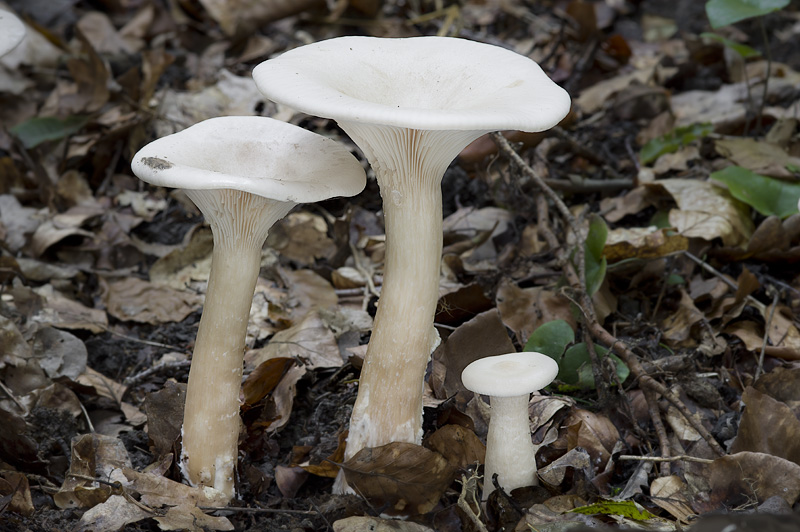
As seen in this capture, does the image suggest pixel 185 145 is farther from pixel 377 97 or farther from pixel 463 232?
pixel 463 232

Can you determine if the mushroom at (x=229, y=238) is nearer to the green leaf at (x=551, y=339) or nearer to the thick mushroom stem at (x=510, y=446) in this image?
the thick mushroom stem at (x=510, y=446)

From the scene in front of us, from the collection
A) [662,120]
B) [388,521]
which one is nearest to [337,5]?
[662,120]

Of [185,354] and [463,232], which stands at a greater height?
[463,232]

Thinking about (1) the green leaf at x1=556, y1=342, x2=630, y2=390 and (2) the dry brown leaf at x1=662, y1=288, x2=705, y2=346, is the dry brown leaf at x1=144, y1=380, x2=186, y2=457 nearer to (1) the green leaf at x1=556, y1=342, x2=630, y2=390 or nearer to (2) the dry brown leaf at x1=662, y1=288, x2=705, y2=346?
(1) the green leaf at x1=556, y1=342, x2=630, y2=390

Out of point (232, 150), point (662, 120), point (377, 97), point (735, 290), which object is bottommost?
point (735, 290)

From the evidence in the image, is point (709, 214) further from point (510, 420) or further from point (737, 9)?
point (510, 420)

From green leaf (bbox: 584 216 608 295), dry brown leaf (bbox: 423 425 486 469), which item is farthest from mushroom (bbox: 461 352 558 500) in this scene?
green leaf (bbox: 584 216 608 295)
